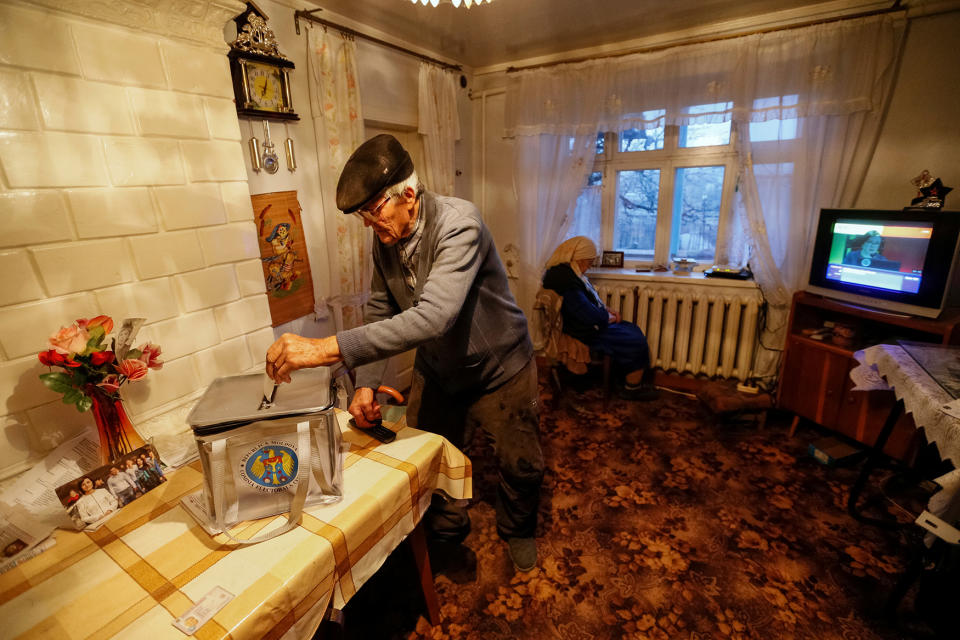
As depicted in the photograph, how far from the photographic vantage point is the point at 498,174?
3.66 meters

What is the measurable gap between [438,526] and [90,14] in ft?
6.11

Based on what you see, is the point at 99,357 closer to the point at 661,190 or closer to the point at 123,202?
the point at 123,202

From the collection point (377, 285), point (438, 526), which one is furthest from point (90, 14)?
point (438, 526)

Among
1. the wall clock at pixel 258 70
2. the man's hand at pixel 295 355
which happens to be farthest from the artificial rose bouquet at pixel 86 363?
the wall clock at pixel 258 70

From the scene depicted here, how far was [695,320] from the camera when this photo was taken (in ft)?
10.1

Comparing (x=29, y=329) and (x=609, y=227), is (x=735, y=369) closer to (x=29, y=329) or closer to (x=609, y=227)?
(x=609, y=227)

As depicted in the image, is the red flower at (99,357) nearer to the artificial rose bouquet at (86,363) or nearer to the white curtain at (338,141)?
the artificial rose bouquet at (86,363)

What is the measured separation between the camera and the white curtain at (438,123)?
289 cm

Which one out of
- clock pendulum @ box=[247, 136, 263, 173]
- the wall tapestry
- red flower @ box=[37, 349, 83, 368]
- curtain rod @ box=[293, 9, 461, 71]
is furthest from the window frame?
red flower @ box=[37, 349, 83, 368]

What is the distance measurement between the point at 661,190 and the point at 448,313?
9.16 feet

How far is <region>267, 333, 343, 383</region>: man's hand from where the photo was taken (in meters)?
0.94

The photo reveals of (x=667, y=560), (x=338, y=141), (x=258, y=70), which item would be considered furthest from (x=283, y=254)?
(x=667, y=560)

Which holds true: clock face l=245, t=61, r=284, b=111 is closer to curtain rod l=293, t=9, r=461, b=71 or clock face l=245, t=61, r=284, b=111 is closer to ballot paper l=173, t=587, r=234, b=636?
curtain rod l=293, t=9, r=461, b=71

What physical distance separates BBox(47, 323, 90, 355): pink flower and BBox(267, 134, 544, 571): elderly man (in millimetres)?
441
